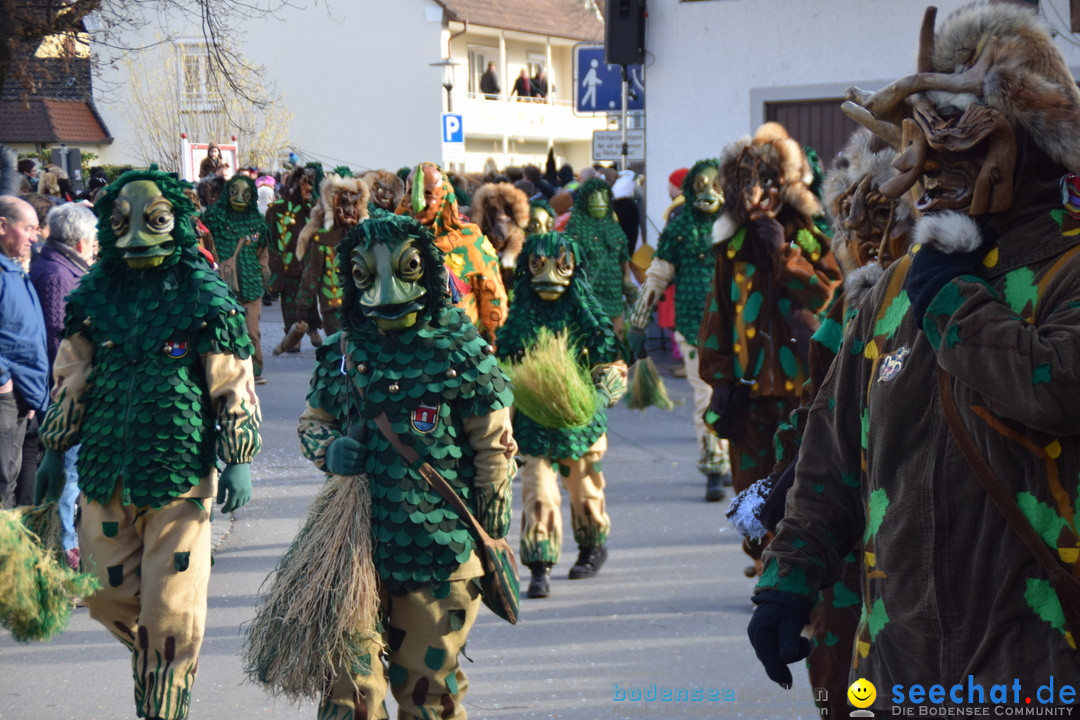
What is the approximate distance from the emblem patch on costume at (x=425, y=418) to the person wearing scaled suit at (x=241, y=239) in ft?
35.0

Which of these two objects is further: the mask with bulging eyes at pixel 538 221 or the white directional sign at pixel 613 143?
the white directional sign at pixel 613 143

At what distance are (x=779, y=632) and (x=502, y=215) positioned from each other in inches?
290

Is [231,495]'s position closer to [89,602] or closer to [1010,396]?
[89,602]

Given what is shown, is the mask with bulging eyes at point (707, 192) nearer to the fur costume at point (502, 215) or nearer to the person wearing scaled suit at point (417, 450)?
the fur costume at point (502, 215)

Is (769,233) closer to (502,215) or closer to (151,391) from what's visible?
(151,391)

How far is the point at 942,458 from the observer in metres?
2.51

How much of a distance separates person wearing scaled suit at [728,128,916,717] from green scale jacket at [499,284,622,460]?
2649 mm

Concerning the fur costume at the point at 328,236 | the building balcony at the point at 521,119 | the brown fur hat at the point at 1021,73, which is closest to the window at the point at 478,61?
the building balcony at the point at 521,119

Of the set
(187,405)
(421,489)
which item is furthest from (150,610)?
(421,489)

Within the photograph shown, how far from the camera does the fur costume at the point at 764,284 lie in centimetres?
636

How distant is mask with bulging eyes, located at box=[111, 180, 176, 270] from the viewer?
195 inches

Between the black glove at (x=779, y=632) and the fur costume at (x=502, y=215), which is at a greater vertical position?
the fur costume at (x=502, y=215)

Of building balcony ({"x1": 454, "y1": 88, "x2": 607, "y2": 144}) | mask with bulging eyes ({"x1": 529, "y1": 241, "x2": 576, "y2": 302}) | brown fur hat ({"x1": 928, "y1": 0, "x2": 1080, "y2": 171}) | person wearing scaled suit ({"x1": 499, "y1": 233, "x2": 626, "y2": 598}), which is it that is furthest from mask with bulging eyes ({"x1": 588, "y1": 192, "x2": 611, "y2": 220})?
building balcony ({"x1": 454, "y1": 88, "x2": 607, "y2": 144})

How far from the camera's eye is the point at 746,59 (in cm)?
1474
